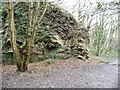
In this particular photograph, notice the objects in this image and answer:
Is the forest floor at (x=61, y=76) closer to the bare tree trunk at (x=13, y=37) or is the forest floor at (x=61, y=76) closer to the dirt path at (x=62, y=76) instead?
the dirt path at (x=62, y=76)

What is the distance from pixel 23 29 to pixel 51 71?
35.4 inches

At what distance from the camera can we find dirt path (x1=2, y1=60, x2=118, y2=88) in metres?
2.49

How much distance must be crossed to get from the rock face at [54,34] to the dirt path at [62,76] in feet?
1.18

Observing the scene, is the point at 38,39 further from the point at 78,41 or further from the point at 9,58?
the point at 78,41

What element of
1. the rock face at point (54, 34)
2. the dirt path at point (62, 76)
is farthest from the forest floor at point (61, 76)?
the rock face at point (54, 34)

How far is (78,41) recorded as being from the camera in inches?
154

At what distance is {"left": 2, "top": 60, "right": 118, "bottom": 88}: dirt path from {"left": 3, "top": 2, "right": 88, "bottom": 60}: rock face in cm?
36

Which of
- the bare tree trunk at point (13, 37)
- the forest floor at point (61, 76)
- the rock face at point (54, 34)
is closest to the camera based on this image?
the forest floor at point (61, 76)

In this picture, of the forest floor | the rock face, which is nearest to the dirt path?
the forest floor

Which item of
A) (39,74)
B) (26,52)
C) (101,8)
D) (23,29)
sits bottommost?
(39,74)

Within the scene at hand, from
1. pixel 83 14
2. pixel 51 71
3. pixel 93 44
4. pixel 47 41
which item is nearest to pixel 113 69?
pixel 51 71

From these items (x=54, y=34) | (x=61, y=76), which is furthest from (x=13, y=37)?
(x=54, y=34)

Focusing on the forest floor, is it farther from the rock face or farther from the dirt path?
the rock face

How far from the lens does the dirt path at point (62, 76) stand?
2488 mm
